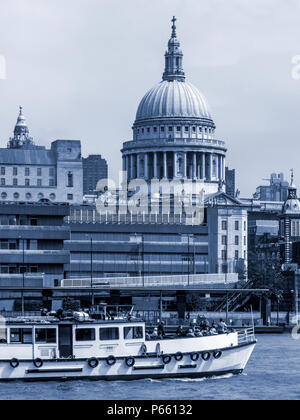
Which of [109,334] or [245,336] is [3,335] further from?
[245,336]

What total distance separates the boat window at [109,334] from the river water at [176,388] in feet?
8.34

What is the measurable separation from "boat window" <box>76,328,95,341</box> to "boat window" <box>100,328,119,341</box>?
49cm

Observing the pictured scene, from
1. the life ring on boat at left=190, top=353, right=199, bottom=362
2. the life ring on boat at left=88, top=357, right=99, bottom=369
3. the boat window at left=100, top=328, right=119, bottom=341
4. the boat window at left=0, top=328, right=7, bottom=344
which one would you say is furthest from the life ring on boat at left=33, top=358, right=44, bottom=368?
the life ring on boat at left=190, top=353, right=199, bottom=362

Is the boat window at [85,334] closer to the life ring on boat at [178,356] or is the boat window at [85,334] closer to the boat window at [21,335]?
the boat window at [21,335]

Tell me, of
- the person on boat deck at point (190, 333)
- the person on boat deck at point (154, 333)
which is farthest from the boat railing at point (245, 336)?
the person on boat deck at point (154, 333)

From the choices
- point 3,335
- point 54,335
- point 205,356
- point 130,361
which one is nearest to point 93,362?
point 130,361

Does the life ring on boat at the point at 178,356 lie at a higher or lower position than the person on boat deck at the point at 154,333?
lower

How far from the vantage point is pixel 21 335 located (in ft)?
278

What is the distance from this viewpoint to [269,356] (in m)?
102

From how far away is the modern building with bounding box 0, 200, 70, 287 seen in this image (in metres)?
154

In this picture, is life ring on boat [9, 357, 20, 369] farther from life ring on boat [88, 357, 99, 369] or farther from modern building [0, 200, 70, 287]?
modern building [0, 200, 70, 287]

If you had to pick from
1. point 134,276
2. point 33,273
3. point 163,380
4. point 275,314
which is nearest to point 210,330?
point 163,380

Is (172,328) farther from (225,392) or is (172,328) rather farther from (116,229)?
(116,229)

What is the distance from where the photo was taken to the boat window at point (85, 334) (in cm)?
8469
